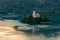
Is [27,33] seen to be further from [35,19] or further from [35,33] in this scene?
[35,19]

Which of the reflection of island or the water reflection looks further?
the reflection of island

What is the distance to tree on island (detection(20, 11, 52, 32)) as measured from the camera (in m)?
2.73

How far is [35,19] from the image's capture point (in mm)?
2746

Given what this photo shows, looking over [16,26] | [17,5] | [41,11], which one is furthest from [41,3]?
[16,26]

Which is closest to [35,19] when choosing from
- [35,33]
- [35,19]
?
[35,19]

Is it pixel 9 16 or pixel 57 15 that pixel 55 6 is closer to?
pixel 57 15

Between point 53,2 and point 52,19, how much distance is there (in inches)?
11.8

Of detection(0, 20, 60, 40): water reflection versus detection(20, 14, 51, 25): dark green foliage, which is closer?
detection(0, 20, 60, 40): water reflection

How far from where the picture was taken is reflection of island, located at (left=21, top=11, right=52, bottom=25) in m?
2.73

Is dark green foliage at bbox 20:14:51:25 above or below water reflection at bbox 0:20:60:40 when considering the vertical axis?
above

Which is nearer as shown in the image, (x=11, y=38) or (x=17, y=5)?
(x=11, y=38)

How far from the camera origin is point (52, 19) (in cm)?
276

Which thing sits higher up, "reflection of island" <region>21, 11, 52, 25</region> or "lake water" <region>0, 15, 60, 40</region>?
"reflection of island" <region>21, 11, 52, 25</region>

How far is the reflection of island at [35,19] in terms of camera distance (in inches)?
107
